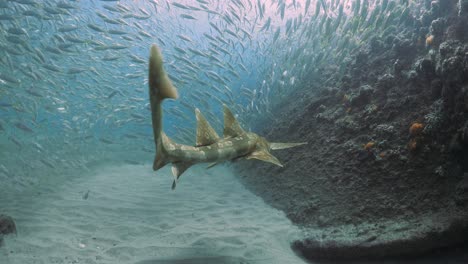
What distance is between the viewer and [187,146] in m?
2.01

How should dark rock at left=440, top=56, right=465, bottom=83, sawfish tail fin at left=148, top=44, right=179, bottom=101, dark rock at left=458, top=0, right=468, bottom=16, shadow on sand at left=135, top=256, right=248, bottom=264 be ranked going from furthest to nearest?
dark rock at left=458, top=0, right=468, bottom=16 → dark rock at left=440, top=56, right=465, bottom=83 → shadow on sand at left=135, top=256, right=248, bottom=264 → sawfish tail fin at left=148, top=44, right=179, bottom=101

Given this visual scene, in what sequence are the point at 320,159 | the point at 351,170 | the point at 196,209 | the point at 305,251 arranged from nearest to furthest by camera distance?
the point at 305,251
the point at 351,170
the point at 320,159
the point at 196,209

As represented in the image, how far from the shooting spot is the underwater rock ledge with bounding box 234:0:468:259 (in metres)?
3.18

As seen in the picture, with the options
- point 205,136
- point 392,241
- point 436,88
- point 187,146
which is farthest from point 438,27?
point 187,146

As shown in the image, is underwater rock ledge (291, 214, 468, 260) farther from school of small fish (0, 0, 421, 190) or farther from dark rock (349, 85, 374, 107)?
school of small fish (0, 0, 421, 190)

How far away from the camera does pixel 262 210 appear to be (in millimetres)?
5305

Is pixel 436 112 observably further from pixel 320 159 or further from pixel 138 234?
pixel 138 234

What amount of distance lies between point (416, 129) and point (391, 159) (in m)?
0.53

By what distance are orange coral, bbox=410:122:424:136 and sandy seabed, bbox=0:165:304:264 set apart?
2.21 metres

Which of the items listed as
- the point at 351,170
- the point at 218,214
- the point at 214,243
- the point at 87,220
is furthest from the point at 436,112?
the point at 87,220

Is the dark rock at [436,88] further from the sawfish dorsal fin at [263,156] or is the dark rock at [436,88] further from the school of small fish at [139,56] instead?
the school of small fish at [139,56]

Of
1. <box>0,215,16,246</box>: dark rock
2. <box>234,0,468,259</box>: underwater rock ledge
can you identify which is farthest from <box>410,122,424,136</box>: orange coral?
<box>0,215,16,246</box>: dark rock

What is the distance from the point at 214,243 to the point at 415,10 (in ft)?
25.0

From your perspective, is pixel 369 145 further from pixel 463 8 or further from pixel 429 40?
pixel 463 8
